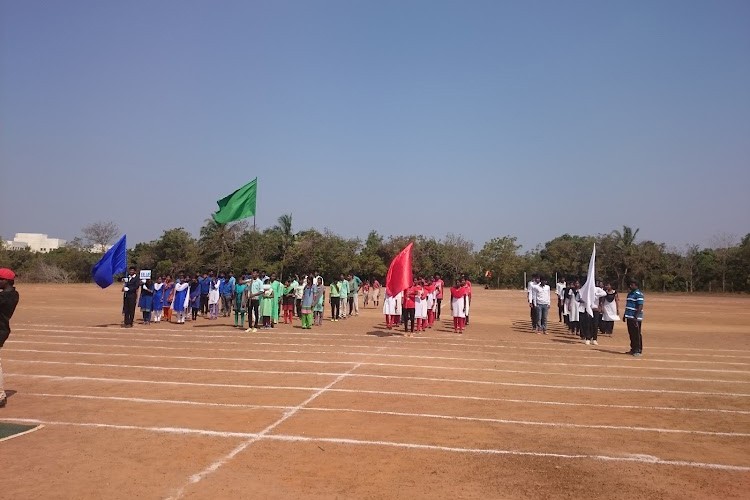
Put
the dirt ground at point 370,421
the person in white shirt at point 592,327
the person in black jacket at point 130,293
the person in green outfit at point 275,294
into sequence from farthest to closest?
the person in green outfit at point 275,294 < the person in black jacket at point 130,293 < the person in white shirt at point 592,327 < the dirt ground at point 370,421

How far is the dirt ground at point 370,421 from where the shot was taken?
16.1ft

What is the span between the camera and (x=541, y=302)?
17.4 meters

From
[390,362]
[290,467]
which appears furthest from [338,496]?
[390,362]

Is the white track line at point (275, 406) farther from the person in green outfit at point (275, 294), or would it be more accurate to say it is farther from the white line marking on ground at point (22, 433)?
the person in green outfit at point (275, 294)

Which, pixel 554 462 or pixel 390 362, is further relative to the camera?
pixel 390 362

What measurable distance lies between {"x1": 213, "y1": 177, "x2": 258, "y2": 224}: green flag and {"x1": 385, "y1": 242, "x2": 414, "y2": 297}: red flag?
7.51 meters

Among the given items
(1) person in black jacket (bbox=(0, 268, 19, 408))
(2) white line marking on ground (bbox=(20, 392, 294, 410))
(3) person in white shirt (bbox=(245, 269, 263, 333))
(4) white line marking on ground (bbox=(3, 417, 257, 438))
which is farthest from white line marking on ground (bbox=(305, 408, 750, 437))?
(3) person in white shirt (bbox=(245, 269, 263, 333))

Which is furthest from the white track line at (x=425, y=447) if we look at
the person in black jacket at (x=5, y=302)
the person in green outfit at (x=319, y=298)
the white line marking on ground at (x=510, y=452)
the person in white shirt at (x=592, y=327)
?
the person in green outfit at (x=319, y=298)

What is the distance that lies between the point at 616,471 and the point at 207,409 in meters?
5.08

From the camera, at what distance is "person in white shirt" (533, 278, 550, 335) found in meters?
17.0

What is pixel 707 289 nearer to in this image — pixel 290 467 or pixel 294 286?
pixel 294 286

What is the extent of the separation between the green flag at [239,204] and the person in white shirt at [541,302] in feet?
34.9

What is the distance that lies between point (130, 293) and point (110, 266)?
1.04 metres

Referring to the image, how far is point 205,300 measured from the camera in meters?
21.2
